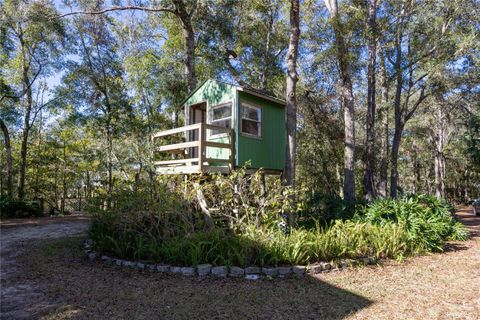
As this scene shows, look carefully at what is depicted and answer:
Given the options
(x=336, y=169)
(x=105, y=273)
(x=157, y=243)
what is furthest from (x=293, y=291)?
(x=336, y=169)

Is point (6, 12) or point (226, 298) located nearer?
point (226, 298)

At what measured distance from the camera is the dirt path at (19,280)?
3.91m

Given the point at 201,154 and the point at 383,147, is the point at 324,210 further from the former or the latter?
the point at 383,147

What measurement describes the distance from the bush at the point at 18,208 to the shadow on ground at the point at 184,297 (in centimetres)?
1047

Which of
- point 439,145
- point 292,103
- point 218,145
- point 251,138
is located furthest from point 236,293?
point 439,145

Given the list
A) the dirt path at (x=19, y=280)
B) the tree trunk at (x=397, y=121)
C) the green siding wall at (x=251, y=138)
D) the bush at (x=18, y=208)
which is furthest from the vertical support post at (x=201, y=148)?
the bush at (x=18, y=208)

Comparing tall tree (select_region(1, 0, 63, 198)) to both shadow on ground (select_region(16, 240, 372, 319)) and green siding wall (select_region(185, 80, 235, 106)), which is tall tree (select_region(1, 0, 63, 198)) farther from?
shadow on ground (select_region(16, 240, 372, 319))

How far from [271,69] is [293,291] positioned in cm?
1428

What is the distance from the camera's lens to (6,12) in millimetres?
14695

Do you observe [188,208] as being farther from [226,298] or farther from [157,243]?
[226,298]

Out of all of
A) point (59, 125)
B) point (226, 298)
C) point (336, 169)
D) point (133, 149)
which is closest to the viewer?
point (226, 298)

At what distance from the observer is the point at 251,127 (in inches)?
385

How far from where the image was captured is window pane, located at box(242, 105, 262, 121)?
31.3 ft

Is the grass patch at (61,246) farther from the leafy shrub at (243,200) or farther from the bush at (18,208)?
the bush at (18,208)
